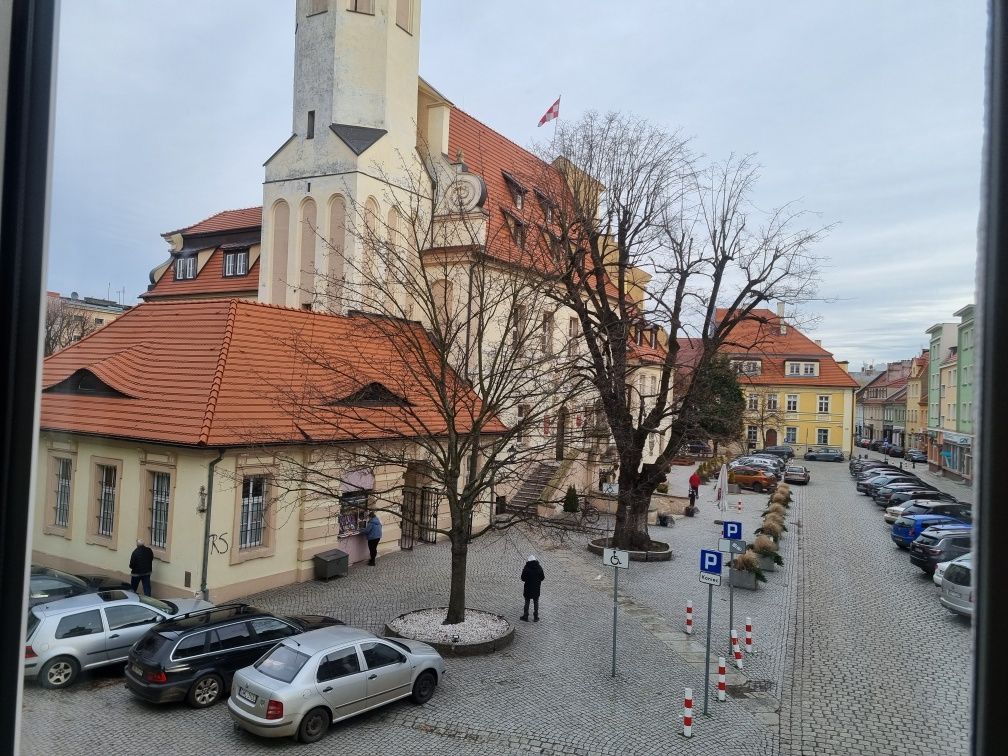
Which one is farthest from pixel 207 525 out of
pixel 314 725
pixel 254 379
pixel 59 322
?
pixel 59 322

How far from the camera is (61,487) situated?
1.89m

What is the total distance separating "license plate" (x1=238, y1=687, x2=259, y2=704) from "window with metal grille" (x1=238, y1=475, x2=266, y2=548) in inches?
188

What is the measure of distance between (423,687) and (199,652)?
98.1 inches

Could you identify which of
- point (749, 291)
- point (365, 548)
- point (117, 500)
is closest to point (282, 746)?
point (117, 500)

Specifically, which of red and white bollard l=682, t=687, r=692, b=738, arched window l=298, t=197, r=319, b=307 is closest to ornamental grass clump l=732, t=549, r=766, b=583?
red and white bollard l=682, t=687, r=692, b=738

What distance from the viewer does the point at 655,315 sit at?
15.8 m

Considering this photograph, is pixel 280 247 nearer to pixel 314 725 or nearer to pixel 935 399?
pixel 314 725

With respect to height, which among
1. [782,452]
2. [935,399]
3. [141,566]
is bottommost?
[141,566]

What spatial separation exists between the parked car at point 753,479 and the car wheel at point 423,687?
22735 millimetres

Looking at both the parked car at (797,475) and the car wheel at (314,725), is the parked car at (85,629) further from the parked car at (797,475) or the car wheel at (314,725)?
the parked car at (797,475)

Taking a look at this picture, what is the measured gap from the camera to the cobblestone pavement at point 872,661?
2.21 m

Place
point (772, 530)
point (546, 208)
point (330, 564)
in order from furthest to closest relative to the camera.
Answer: point (772, 530) < point (546, 208) < point (330, 564)

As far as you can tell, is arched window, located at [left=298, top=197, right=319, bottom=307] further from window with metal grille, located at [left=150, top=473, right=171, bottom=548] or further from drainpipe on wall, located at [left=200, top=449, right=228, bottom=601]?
window with metal grille, located at [left=150, top=473, right=171, bottom=548]

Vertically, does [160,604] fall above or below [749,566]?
above
